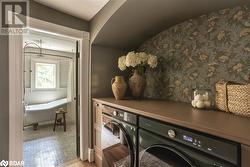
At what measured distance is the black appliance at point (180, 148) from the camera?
72cm

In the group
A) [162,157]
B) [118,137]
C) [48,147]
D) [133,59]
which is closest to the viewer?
[162,157]

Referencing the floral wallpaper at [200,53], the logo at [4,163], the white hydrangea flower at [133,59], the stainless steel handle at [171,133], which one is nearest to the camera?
the stainless steel handle at [171,133]

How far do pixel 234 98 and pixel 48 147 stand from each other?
2.93 metres

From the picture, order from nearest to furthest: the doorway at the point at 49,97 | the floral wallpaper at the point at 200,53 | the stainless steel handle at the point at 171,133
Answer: the stainless steel handle at the point at 171,133, the floral wallpaper at the point at 200,53, the doorway at the point at 49,97

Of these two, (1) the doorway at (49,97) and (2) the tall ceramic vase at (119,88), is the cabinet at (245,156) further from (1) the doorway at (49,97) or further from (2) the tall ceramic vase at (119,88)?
(1) the doorway at (49,97)

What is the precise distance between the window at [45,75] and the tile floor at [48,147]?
1.37m

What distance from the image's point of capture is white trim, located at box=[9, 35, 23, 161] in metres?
1.65

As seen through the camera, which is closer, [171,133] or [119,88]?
[171,133]

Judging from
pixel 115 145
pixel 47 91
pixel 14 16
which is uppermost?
pixel 14 16

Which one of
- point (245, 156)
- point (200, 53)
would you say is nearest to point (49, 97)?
point (200, 53)

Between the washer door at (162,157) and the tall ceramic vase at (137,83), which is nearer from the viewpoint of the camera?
the washer door at (162,157)

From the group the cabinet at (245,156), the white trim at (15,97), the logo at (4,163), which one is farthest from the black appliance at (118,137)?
the logo at (4,163)

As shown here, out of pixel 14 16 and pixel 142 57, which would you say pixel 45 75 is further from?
pixel 142 57

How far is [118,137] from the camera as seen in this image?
1.53 metres
